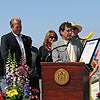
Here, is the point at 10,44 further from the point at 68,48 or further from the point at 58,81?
the point at 58,81

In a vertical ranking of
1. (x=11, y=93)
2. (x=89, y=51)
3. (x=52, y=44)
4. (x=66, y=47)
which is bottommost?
(x=11, y=93)

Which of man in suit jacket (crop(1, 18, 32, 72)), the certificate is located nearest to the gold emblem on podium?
the certificate

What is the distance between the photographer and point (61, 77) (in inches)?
276

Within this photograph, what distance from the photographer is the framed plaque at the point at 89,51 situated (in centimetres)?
738

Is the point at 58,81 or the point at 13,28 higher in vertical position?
the point at 13,28

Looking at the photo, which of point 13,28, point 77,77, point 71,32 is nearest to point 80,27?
point 71,32

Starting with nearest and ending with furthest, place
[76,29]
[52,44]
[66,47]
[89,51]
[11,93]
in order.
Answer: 1. [11,93]
2. [89,51]
3. [66,47]
4. [52,44]
5. [76,29]

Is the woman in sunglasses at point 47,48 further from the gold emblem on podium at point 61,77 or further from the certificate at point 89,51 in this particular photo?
the gold emblem on podium at point 61,77

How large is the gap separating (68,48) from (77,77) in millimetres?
1119

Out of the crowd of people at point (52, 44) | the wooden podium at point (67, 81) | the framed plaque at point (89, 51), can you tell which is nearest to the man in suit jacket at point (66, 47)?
the crowd of people at point (52, 44)

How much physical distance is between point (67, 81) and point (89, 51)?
25.8 inches

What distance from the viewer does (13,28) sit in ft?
28.0

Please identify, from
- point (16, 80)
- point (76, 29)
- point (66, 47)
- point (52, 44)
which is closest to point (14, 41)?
point (52, 44)

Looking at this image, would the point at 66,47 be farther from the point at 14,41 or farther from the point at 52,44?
the point at 14,41
